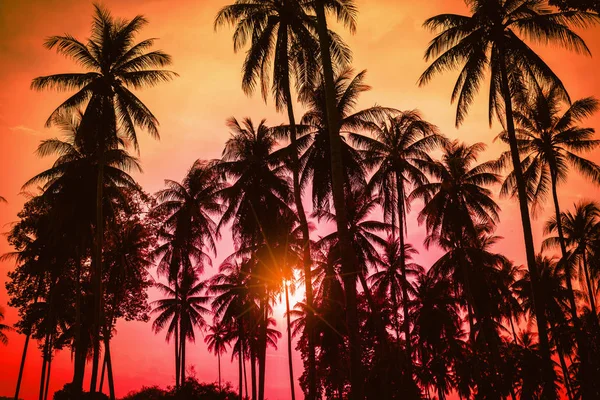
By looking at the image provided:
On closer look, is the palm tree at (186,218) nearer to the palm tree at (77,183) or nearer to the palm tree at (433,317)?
the palm tree at (77,183)

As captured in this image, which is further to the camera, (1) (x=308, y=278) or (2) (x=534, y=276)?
(1) (x=308, y=278)

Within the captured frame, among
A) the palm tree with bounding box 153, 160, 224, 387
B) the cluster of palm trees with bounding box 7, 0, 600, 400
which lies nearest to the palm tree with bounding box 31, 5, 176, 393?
the cluster of palm trees with bounding box 7, 0, 600, 400

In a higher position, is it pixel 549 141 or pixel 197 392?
pixel 549 141

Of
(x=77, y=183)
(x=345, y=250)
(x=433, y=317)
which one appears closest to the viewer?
(x=345, y=250)

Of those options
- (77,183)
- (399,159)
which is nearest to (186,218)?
(77,183)

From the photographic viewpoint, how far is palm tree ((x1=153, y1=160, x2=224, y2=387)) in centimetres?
2761

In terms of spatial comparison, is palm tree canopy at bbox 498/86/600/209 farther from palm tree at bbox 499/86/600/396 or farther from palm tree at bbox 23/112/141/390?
palm tree at bbox 23/112/141/390

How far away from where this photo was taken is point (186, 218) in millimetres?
27672

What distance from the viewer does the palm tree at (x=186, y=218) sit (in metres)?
27.6

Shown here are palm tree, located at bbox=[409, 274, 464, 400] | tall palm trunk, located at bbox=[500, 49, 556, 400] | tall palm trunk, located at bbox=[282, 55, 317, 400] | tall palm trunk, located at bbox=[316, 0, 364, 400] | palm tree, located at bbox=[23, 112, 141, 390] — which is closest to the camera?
tall palm trunk, located at bbox=[316, 0, 364, 400]

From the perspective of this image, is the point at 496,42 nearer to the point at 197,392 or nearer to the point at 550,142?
the point at 550,142

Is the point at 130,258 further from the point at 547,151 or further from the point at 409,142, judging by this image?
the point at 547,151

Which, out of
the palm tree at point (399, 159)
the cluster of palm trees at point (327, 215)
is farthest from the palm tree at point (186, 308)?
the palm tree at point (399, 159)

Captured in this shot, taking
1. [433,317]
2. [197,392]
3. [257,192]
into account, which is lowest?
[197,392]
